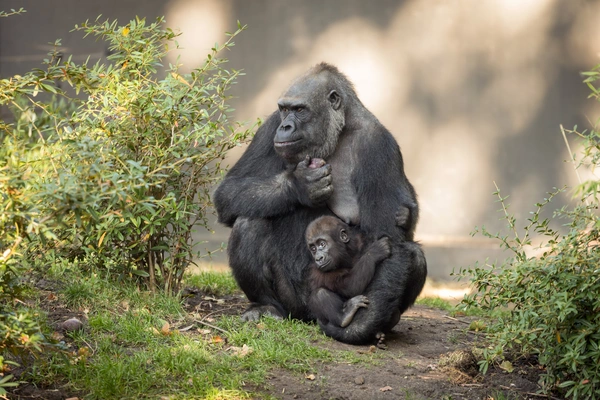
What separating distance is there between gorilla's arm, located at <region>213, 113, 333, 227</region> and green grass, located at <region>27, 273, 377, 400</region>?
2.52ft

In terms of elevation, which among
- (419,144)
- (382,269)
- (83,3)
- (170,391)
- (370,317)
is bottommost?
(170,391)

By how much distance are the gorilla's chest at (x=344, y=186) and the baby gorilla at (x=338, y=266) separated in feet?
0.54

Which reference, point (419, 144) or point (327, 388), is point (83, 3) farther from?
point (327, 388)

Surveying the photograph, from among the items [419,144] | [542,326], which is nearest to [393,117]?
[419,144]

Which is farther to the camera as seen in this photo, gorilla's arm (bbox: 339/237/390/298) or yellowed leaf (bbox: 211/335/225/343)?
gorilla's arm (bbox: 339/237/390/298)

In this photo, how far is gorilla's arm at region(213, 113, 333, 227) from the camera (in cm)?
508

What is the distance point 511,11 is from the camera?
8.35m

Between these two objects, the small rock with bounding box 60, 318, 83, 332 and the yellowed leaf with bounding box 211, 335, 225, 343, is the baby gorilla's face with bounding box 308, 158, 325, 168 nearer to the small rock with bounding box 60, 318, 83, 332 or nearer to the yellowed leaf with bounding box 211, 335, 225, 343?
the yellowed leaf with bounding box 211, 335, 225, 343

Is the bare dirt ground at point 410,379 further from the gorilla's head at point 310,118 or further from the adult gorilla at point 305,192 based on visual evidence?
the gorilla's head at point 310,118

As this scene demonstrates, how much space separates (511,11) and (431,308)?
372 centimetres

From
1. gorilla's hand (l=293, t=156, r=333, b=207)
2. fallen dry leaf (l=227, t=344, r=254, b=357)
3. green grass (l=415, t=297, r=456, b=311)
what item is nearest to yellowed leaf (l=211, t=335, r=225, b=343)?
fallen dry leaf (l=227, t=344, r=254, b=357)

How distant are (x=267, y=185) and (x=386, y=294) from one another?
3.73ft

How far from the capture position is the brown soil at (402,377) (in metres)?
3.94

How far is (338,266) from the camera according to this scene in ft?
16.4
